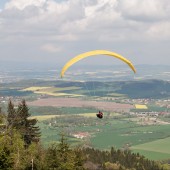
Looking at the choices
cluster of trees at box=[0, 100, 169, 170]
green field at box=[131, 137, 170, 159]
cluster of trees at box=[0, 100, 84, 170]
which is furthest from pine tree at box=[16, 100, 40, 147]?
green field at box=[131, 137, 170, 159]

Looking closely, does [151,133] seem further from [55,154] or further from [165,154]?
[55,154]

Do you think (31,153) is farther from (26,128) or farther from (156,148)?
(156,148)

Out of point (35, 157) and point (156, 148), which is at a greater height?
point (35, 157)

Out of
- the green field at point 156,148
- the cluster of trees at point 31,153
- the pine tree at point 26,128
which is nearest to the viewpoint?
the cluster of trees at point 31,153

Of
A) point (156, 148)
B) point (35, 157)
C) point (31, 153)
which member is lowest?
point (156, 148)

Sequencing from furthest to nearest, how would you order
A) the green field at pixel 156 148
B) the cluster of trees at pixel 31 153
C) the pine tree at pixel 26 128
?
the green field at pixel 156 148 < the pine tree at pixel 26 128 < the cluster of trees at pixel 31 153

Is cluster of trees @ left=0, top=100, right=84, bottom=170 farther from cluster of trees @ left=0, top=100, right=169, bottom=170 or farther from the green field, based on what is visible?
the green field

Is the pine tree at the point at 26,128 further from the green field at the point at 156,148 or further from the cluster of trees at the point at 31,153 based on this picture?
the green field at the point at 156,148

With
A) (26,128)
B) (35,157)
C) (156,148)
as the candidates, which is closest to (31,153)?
(35,157)

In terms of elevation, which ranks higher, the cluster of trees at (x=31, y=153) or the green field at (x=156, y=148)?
the cluster of trees at (x=31, y=153)

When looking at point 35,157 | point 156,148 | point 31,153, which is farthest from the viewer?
point 156,148

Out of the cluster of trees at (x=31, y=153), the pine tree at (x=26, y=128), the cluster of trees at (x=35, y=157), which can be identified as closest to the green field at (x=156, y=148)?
the cluster of trees at (x=31, y=153)

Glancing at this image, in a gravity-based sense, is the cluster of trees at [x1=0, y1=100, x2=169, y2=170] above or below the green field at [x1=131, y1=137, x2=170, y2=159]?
above

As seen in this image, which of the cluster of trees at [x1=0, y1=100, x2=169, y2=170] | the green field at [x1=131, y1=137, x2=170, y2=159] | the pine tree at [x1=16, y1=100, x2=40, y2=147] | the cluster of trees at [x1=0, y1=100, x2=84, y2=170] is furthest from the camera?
the green field at [x1=131, y1=137, x2=170, y2=159]
